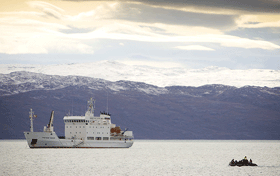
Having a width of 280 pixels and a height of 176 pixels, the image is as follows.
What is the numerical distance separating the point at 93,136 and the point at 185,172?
2290 inches

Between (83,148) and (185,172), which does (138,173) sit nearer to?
(185,172)

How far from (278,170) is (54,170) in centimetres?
4083

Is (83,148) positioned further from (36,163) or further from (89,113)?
(36,163)

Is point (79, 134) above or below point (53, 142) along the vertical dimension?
above

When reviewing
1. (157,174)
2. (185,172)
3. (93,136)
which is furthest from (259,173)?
(93,136)

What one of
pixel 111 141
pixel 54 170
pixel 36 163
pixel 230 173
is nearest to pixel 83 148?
pixel 111 141

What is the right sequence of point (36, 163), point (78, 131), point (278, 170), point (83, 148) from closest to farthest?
point (278, 170), point (36, 163), point (78, 131), point (83, 148)

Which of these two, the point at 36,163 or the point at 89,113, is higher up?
the point at 89,113

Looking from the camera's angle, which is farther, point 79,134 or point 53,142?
point 79,134

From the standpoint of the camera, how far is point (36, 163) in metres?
97.8

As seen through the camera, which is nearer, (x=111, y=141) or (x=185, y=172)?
(x=185, y=172)

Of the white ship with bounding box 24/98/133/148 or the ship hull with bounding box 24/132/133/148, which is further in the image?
the white ship with bounding box 24/98/133/148

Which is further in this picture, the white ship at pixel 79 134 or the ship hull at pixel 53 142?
the white ship at pixel 79 134

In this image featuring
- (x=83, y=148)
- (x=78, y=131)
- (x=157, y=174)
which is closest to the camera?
(x=157, y=174)
